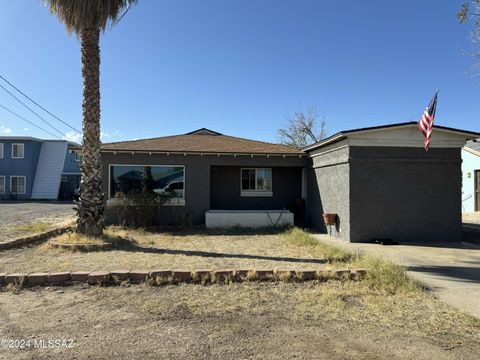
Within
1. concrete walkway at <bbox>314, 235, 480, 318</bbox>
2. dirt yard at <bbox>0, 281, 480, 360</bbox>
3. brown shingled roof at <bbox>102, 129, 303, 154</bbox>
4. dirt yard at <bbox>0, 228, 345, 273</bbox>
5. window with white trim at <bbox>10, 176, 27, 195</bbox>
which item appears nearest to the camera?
dirt yard at <bbox>0, 281, 480, 360</bbox>

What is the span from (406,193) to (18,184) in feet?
115

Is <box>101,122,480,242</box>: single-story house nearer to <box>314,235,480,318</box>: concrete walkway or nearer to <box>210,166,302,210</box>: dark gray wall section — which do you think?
<box>210,166,302,210</box>: dark gray wall section

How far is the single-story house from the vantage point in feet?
36.6

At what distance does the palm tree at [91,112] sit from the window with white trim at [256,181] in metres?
6.98

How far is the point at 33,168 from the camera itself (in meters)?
34.9

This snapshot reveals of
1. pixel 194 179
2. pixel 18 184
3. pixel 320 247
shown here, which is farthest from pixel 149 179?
pixel 18 184

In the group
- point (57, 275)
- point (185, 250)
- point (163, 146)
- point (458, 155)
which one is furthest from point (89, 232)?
point (458, 155)

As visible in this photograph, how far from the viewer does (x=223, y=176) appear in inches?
637

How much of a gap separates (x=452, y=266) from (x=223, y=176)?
10.0 m

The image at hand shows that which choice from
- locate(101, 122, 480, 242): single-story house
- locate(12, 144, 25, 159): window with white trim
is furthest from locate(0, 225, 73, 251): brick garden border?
locate(12, 144, 25, 159): window with white trim

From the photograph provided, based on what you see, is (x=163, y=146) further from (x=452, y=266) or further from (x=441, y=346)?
(x=441, y=346)

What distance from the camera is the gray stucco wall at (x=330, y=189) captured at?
1134 cm

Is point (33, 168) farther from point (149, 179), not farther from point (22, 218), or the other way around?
point (149, 179)

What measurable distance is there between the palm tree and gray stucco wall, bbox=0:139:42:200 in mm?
28309
